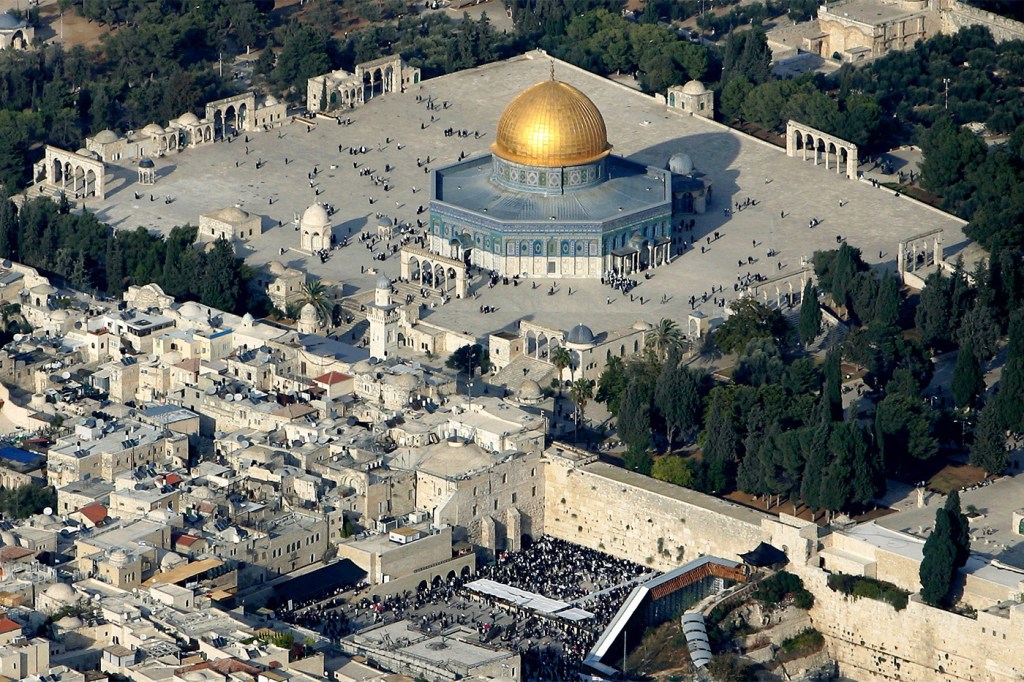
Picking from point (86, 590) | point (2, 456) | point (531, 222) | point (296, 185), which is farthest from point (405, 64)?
point (86, 590)

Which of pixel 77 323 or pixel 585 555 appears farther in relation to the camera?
pixel 77 323

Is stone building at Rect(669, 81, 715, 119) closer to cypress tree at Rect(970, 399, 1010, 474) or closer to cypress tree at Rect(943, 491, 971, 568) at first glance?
cypress tree at Rect(970, 399, 1010, 474)

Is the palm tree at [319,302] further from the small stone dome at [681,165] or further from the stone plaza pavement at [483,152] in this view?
the small stone dome at [681,165]

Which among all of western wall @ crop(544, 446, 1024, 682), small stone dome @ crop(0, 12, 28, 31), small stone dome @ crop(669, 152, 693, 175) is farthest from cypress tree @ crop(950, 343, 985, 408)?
small stone dome @ crop(0, 12, 28, 31)

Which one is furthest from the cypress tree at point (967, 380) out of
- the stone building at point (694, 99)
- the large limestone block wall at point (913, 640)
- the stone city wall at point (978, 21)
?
the stone city wall at point (978, 21)

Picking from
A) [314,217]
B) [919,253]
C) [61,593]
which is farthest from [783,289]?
[61,593]

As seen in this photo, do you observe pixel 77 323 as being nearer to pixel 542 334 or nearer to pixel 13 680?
pixel 542 334
